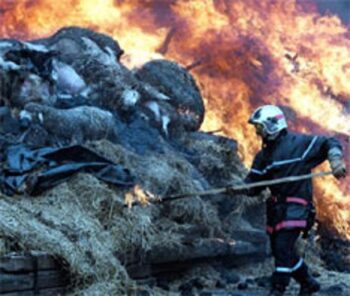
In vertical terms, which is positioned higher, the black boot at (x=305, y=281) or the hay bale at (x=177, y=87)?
the black boot at (x=305, y=281)

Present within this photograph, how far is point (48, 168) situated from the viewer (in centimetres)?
735

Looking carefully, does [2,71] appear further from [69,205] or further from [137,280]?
[137,280]

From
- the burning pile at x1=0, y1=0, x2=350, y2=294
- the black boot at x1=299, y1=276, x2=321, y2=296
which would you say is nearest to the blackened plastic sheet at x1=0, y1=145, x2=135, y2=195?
the burning pile at x1=0, y1=0, x2=350, y2=294

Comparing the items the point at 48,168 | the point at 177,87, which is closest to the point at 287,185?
the point at 48,168

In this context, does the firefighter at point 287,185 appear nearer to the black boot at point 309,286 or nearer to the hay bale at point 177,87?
the black boot at point 309,286

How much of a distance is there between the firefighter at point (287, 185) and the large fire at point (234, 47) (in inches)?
272

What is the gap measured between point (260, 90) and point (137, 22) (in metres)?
3.27

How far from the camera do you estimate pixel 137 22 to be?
51.2ft

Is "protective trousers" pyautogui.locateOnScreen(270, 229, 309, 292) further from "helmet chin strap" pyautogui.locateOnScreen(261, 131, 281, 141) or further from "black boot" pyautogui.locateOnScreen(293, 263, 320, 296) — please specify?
"helmet chin strap" pyautogui.locateOnScreen(261, 131, 281, 141)

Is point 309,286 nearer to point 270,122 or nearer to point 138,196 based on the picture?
point 270,122

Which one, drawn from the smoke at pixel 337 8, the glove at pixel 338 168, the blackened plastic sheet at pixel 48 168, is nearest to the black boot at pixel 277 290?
the glove at pixel 338 168

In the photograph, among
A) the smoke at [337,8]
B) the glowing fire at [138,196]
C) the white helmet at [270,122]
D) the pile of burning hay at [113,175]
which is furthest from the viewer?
the smoke at [337,8]

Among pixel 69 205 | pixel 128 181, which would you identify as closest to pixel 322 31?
pixel 128 181

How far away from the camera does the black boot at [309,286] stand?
689cm
